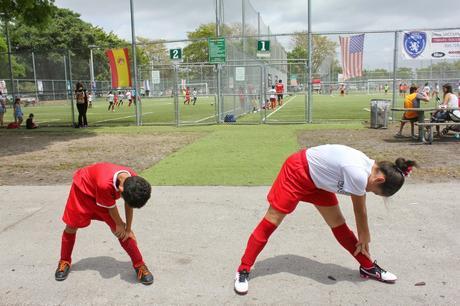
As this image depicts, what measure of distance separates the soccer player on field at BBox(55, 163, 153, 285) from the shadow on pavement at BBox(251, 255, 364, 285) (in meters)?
1.02

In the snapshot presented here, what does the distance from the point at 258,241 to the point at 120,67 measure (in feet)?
50.6

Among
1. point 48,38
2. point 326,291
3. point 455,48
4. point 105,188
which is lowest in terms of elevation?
point 326,291

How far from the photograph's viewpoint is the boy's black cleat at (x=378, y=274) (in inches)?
147

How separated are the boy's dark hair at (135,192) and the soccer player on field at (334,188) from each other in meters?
0.97

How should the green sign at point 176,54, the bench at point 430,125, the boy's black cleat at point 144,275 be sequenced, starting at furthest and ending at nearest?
the green sign at point 176,54 < the bench at point 430,125 < the boy's black cleat at point 144,275

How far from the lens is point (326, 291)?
363 cm

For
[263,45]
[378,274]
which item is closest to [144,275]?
[378,274]

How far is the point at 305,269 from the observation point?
405 centimetres

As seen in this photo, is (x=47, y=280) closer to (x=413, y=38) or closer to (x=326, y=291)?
(x=326, y=291)

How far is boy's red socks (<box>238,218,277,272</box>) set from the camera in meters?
3.63

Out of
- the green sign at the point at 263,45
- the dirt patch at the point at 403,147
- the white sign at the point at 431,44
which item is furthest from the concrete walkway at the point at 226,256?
the green sign at the point at 263,45

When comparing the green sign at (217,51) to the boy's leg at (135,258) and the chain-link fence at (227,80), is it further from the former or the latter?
the boy's leg at (135,258)

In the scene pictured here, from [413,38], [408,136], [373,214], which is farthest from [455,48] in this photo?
[373,214]

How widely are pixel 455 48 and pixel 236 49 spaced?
8575 millimetres
